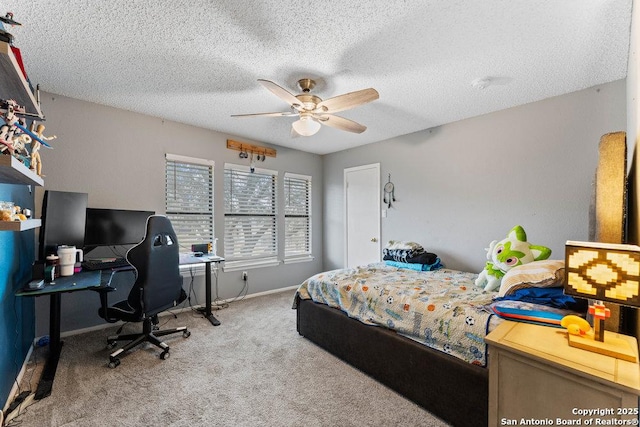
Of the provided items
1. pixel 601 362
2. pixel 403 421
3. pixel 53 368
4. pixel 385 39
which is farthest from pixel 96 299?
pixel 601 362

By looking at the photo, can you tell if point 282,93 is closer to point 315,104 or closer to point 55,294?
point 315,104

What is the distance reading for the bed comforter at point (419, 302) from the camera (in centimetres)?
168

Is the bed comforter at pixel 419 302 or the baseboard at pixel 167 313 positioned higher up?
the bed comforter at pixel 419 302

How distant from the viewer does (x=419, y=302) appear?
2016 millimetres

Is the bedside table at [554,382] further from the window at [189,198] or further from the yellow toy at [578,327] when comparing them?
the window at [189,198]

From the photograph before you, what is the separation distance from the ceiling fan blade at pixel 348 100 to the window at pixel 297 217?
96.4 inches

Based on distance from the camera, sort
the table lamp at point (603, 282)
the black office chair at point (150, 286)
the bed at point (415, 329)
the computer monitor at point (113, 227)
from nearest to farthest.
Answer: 1. the table lamp at point (603, 282)
2. the bed at point (415, 329)
3. the black office chair at point (150, 286)
4. the computer monitor at point (113, 227)

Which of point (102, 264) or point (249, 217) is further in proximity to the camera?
point (249, 217)

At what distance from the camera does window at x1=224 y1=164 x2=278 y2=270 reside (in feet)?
13.1

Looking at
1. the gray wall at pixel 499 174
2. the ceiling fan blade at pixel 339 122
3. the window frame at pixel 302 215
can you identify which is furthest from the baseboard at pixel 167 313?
the ceiling fan blade at pixel 339 122

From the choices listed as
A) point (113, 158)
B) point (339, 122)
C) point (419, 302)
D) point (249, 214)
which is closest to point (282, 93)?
point (339, 122)

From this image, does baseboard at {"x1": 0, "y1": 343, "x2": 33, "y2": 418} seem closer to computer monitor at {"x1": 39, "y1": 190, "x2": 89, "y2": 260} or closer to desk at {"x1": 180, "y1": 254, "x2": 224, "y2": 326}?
A: computer monitor at {"x1": 39, "y1": 190, "x2": 89, "y2": 260}

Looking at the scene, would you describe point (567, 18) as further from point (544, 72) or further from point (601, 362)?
point (601, 362)

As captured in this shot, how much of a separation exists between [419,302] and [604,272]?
1126mm
